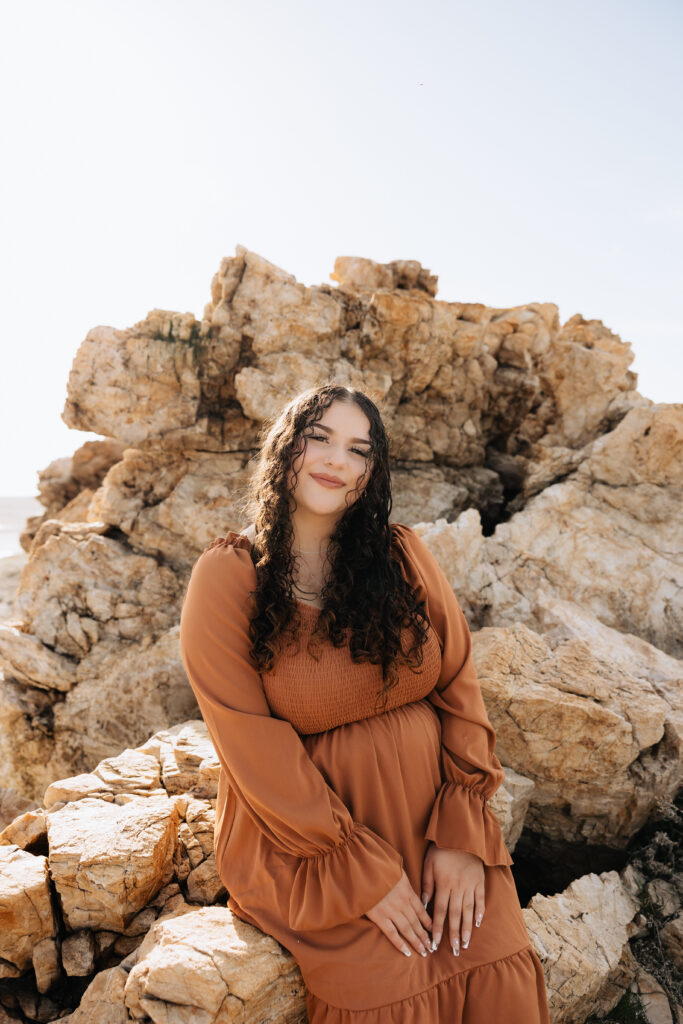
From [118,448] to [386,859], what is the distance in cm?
812

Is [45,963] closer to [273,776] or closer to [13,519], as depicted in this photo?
[273,776]

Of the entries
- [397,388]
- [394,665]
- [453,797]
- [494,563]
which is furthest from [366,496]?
[397,388]

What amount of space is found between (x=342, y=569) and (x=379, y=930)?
1442 mm

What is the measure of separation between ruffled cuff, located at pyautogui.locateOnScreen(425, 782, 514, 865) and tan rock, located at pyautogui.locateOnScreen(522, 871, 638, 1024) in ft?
2.48

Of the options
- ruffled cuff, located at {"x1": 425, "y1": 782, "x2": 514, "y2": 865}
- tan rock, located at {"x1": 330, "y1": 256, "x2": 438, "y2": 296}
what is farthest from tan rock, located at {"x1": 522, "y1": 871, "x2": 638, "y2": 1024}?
tan rock, located at {"x1": 330, "y1": 256, "x2": 438, "y2": 296}

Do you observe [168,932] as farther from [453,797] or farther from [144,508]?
[144,508]

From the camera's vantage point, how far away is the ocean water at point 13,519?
85.1 feet

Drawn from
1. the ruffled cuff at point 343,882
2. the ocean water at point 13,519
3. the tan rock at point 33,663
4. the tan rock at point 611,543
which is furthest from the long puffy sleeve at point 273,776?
the ocean water at point 13,519

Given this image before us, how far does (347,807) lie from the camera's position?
239cm

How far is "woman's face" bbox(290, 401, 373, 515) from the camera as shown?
256cm

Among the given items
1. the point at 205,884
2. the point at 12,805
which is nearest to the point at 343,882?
the point at 205,884

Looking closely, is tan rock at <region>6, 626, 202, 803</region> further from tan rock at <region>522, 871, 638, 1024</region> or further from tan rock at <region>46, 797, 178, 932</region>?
tan rock at <region>522, 871, 638, 1024</region>

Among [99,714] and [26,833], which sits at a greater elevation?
[26,833]

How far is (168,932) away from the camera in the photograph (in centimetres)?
230
